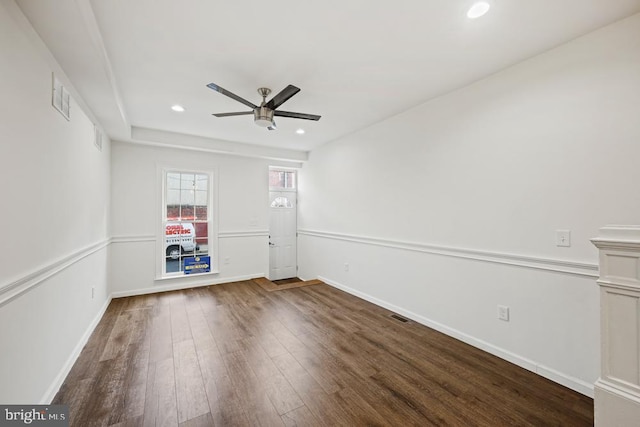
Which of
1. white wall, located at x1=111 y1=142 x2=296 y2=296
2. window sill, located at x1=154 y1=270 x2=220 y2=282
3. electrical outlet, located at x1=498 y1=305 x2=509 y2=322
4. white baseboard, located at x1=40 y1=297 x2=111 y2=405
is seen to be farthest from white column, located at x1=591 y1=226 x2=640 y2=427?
window sill, located at x1=154 y1=270 x2=220 y2=282

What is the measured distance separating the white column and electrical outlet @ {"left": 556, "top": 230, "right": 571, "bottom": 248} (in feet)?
2.57

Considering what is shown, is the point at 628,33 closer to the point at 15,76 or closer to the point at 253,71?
the point at 253,71

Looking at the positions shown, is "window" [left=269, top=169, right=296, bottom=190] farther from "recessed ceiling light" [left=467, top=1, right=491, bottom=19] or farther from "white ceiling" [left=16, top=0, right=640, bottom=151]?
"recessed ceiling light" [left=467, top=1, right=491, bottom=19]

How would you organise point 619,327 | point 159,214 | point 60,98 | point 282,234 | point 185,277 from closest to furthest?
point 619,327 < point 60,98 < point 159,214 < point 185,277 < point 282,234

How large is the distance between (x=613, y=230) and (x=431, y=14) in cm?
165

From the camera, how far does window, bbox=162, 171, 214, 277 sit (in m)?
4.72

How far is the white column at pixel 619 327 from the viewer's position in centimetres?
132

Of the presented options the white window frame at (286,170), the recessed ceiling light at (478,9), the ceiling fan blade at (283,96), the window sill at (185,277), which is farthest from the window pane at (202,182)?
the recessed ceiling light at (478,9)

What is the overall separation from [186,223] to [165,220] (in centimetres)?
34

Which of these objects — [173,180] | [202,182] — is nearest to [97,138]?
[173,180]

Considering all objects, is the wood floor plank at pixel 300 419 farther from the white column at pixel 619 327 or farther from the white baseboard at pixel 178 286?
the white baseboard at pixel 178 286

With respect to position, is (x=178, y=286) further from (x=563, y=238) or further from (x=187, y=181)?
(x=563, y=238)

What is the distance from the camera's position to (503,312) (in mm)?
2457

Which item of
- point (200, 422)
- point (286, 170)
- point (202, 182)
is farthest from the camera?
point (286, 170)
